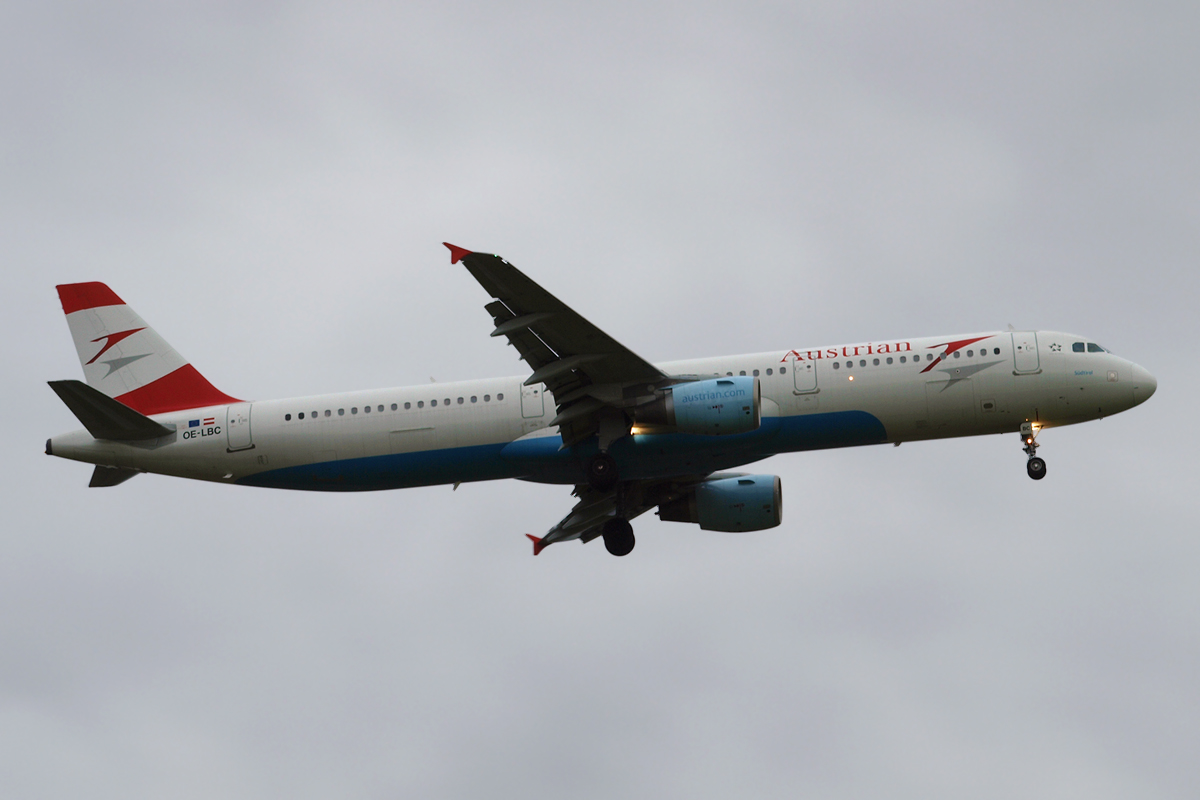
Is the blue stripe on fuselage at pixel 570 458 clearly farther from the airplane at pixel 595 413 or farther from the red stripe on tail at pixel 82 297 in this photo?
the red stripe on tail at pixel 82 297

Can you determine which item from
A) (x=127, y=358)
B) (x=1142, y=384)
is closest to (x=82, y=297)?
(x=127, y=358)

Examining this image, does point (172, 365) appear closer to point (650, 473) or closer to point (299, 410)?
point (299, 410)

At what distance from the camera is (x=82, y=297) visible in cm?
4469

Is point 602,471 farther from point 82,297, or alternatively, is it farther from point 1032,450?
point 82,297

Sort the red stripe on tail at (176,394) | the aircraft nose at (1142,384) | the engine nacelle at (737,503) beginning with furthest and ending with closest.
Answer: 1. the engine nacelle at (737,503)
2. the red stripe on tail at (176,394)
3. the aircraft nose at (1142,384)

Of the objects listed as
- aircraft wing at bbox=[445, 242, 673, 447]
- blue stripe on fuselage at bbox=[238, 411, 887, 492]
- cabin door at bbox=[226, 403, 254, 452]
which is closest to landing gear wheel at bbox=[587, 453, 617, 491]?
blue stripe on fuselage at bbox=[238, 411, 887, 492]

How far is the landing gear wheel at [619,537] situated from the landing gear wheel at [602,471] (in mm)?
5922

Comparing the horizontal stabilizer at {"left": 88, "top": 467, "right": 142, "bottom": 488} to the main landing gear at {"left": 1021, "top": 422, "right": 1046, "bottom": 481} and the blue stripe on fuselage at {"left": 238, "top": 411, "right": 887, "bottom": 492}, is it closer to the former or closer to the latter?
the blue stripe on fuselage at {"left": 238, "top": 411, "right": 887, "bottom": 492}

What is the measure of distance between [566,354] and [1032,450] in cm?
1493

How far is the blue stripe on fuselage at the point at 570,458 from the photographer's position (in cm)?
3803

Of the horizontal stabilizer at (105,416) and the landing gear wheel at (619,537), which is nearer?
the horizontal stabilizer at (105,416)

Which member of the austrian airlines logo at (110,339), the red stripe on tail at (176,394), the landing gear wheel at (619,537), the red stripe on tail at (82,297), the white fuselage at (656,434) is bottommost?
the landing gear wheel at (619,537)

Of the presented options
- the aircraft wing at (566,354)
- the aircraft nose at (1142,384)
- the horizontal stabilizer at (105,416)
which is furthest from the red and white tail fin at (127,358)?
the aircraft nose at (1142,384)

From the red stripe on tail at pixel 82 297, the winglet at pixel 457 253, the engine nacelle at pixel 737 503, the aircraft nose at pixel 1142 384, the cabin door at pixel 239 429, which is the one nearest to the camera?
the winglet at pixel 457 253
